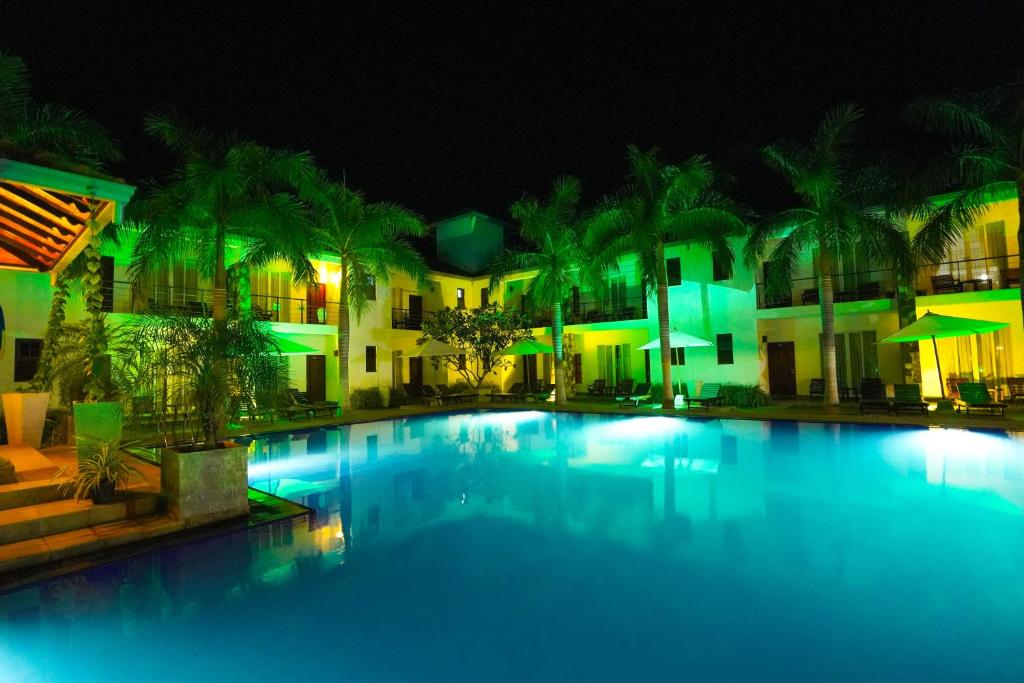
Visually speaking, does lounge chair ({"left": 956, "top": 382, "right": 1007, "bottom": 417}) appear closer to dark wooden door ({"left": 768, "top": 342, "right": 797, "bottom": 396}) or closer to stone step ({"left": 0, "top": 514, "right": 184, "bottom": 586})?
dark wooden door ({"left": 768, "top": 342, "right": 797, "bottom": 396})

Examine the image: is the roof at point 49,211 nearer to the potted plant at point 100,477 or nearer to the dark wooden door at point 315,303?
the potted plant at point 100,477

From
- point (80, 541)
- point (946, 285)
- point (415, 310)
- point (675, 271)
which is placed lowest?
point (80, 541)

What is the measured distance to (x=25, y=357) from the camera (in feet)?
42.5

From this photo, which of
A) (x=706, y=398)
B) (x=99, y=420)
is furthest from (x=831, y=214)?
(x=99, y=420)

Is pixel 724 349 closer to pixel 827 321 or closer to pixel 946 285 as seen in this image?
pixel 827 321

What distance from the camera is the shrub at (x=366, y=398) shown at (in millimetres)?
20719

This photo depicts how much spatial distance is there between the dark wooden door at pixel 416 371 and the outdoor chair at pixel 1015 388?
21.0 m

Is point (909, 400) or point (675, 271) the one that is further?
point (675, 271)

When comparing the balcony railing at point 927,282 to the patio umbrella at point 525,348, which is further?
the patio umbrella at point 525,348

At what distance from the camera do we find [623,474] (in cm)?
891

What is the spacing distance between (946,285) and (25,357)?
85.3 ft

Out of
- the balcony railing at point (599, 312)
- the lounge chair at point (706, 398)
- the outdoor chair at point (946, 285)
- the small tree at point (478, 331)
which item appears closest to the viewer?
the outdoor chair at point (946, 285)

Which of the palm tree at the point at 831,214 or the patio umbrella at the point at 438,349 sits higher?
the palm tree at the point at 831,214

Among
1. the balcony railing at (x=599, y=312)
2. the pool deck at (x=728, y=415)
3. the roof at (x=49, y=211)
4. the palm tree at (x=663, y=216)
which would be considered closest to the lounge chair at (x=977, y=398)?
the pool deck at (x=728, y=415)
